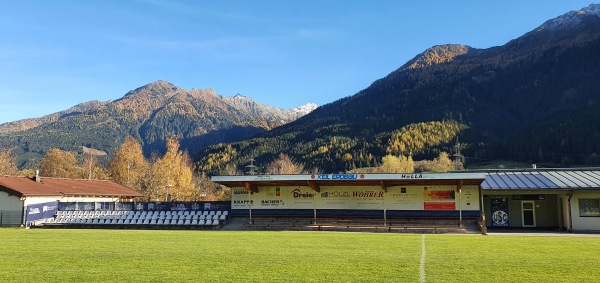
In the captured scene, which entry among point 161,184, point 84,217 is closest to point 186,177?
point 161,184

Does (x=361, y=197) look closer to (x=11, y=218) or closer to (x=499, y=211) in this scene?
(x=499, y=211)

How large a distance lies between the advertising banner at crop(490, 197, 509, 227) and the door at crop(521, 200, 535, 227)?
1055 millimetres

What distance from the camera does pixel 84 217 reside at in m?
35.2

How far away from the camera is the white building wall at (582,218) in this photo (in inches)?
1115

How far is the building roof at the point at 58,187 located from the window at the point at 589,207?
35.6m

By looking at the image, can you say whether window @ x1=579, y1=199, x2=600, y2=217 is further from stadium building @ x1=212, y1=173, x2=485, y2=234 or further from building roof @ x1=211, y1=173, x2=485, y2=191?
building roof @ x1=211, y1=173, x2=485, y2=191

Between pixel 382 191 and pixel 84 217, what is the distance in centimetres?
2145

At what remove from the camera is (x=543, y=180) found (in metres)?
30.4

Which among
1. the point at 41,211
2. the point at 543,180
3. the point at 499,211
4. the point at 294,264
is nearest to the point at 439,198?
the point at 499,211

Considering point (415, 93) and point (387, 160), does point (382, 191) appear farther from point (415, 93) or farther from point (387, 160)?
point (415, 93)

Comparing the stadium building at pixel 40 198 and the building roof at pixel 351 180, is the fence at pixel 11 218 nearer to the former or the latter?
the stadium building at pixel 40 198

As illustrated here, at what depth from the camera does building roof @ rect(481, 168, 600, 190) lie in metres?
28.4

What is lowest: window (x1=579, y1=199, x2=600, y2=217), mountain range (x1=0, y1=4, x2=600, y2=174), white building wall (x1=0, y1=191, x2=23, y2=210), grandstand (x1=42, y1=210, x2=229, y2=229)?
grandstand (x1=42, y1=210, x2=229, y2=229)

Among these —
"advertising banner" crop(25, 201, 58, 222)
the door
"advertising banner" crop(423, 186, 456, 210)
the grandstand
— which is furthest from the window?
"advertising banner" crop(25, 201, 58, 222)
